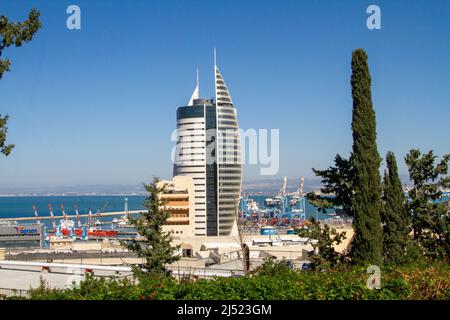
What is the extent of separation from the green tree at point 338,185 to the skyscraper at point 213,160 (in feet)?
213

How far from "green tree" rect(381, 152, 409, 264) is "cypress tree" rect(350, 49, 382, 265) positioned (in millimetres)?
1513

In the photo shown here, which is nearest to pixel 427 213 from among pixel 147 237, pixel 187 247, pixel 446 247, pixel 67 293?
pixel 446 247

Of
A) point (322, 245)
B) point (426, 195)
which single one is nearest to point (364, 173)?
point (322, 245)

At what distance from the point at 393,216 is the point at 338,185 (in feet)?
7.83

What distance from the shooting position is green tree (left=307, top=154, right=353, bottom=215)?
15.9 m

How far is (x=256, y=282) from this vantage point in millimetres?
8102

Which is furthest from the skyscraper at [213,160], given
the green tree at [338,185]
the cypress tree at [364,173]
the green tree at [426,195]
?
the cypress tree at [364,173]

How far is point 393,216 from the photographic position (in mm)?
16906

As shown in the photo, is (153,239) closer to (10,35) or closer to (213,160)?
(10,35)

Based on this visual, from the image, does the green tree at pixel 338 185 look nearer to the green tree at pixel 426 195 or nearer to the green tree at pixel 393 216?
the green tree at pixel 393 216

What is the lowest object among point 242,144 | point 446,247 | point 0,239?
point 0,239

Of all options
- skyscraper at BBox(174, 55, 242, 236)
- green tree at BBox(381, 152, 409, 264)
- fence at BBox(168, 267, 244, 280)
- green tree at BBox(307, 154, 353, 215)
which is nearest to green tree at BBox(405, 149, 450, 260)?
green tree at BBox(381, 152, 409, 264)
